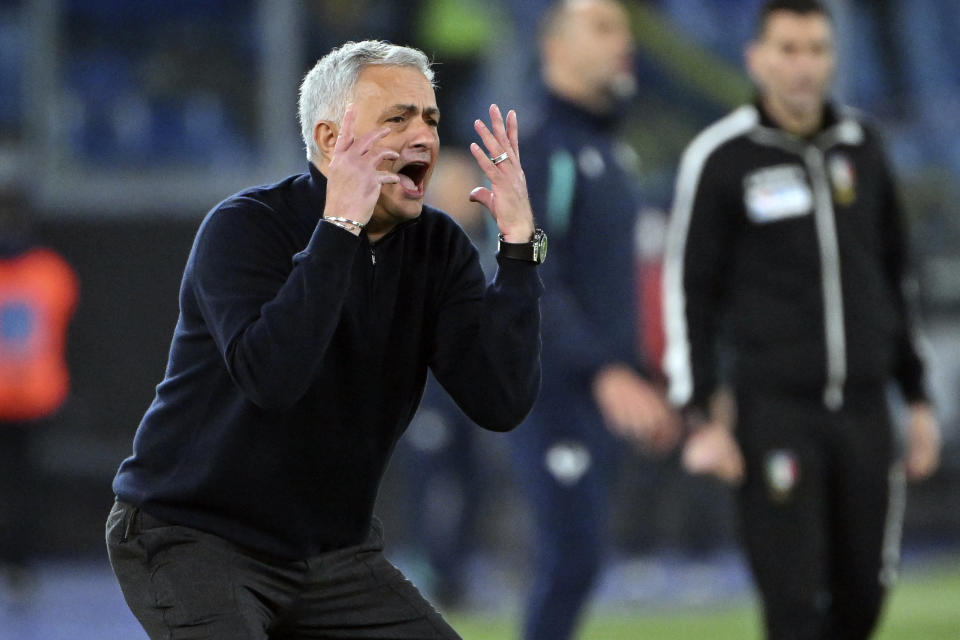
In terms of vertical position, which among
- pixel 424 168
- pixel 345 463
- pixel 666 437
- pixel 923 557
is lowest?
pixel 923 557

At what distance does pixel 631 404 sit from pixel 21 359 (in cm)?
516

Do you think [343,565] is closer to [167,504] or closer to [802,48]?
[167,504]

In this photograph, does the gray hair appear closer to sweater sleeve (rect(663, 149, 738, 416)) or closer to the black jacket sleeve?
sweater sleeve (rect(663, 149, 738, 416))

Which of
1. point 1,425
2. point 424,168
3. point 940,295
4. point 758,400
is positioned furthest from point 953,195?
point 424,168

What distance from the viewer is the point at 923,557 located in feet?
33.8

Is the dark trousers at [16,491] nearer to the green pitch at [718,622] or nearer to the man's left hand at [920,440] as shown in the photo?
the green pitch at [718,622]

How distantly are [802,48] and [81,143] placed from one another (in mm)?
7342

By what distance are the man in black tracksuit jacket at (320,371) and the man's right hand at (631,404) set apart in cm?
167

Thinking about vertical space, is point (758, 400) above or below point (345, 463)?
below

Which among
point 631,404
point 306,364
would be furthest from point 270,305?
point 631,404

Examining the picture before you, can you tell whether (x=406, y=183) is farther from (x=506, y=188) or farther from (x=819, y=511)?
(x=819, y=511)

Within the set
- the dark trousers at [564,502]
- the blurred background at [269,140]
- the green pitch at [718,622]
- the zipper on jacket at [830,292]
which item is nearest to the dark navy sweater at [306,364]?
the zipper on jacket at [830,292]

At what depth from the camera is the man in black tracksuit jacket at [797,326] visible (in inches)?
197

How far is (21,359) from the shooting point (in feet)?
31.0
